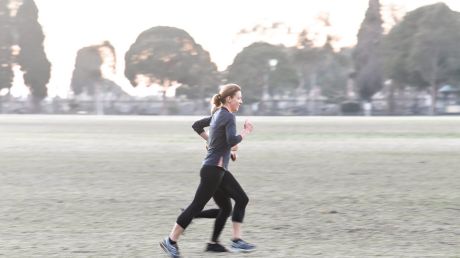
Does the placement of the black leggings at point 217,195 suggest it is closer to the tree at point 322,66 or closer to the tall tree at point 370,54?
the tall tree at point 370,54

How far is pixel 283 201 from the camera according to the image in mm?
11414

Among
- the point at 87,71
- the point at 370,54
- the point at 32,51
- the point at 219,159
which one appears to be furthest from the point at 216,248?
the point at 87,71

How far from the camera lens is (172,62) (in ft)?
310

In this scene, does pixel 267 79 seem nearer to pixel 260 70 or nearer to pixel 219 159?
pixel 260 70

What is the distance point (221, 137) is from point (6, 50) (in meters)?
85.9

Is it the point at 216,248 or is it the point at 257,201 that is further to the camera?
the point at 257,201

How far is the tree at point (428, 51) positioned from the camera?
72438 millimetres

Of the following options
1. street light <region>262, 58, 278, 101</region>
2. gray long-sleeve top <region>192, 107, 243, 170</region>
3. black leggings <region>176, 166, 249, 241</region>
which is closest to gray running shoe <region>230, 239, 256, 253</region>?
black leggings <region>176, 166, 249, 241</region>

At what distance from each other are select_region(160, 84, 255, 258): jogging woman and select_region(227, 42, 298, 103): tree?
7926cm

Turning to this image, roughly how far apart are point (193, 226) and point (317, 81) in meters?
97.2

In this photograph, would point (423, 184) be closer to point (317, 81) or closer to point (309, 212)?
point (309, 212)

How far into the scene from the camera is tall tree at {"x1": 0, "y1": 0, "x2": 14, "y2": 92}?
292 feet

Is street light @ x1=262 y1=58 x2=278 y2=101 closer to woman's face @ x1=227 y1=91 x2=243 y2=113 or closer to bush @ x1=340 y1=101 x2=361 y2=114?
bush @ x1=340 y1=101 x2=361 y2=114

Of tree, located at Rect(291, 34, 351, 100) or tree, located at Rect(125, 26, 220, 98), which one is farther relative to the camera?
tree, located at Rect(125, 26, 220, 98)
